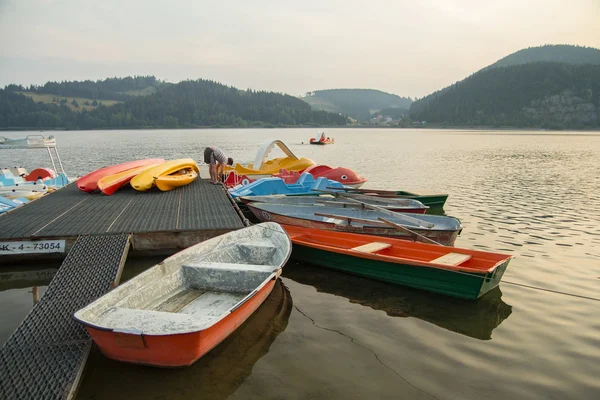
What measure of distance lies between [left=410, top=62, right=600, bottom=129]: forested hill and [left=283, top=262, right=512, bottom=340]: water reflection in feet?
549

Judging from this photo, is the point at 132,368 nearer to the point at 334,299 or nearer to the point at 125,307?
the point at 125,307

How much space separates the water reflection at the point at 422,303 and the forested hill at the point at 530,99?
16727 centimetres

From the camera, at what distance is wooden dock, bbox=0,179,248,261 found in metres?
8.37

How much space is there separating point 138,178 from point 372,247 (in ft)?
30.4

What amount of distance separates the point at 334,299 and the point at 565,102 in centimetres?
17286

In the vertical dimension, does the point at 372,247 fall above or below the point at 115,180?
below

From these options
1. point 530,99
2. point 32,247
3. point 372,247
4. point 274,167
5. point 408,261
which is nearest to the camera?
point 408,261

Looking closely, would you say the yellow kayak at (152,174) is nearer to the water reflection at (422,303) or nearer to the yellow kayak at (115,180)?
the yellow kayak at (115,180)

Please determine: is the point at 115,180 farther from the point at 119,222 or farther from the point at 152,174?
the point at 119,222

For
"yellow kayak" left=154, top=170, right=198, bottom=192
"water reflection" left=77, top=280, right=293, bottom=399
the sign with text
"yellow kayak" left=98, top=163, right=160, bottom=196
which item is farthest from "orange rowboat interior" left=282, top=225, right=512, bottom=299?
"yellow kayak" left=98, top=163, right=160, bottom=196

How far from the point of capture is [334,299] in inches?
300

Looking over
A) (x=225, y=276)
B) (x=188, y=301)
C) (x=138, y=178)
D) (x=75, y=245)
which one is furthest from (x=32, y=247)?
(x=138, y=178)

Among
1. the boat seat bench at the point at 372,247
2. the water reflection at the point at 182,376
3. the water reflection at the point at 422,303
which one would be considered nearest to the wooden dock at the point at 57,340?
the water reflection at the point at 182,376

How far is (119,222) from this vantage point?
31.4ft
